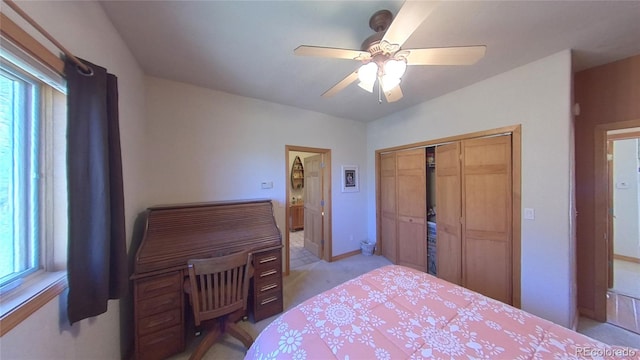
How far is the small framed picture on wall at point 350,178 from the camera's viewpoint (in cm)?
372

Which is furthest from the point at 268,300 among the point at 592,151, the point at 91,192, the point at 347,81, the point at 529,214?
the point at 592,151

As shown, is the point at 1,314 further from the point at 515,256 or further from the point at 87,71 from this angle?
the point at 515,256

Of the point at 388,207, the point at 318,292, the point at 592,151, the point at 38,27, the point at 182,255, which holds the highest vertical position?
the point at 38,27

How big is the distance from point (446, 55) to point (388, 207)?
2.69 metres

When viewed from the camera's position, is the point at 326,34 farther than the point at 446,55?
Yes

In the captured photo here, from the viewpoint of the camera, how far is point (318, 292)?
104 inches

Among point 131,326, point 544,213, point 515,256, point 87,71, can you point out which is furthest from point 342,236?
point 87,71

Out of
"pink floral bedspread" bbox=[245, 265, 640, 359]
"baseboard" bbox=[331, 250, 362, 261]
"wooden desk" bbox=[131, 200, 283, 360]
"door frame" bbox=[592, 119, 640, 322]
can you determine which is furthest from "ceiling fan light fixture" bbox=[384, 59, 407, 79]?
"baseboard" bbox=[331, 250, 362, 261]

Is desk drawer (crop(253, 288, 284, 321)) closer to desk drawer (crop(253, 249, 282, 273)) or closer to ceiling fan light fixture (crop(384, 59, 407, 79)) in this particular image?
desk drawer (crop(253, 249, 282, 273))

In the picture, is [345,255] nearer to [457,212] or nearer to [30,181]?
[457,212]

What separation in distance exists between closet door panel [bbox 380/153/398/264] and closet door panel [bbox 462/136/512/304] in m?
→ 1.10

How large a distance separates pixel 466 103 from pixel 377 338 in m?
2.71

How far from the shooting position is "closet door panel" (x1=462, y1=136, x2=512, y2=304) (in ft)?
7.20

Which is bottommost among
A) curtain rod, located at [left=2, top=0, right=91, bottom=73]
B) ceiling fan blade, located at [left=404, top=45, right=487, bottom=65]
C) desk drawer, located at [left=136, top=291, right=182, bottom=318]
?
desk drawer, located at [left=136, top=291, right=182, bottom=318]
